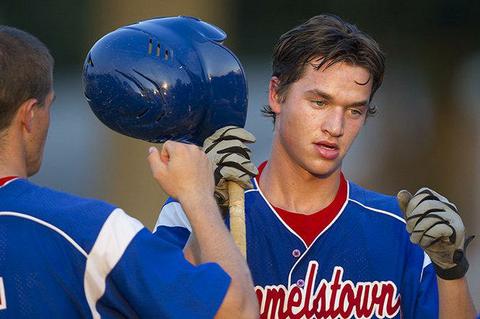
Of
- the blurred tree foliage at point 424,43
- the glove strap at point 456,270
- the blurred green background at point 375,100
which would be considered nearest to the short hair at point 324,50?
the glove strap at point 456,270

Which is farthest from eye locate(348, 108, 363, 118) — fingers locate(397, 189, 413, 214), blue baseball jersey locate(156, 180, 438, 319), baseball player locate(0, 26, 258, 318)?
baseball player locate(0, 26, 258, 318)

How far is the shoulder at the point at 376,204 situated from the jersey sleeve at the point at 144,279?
1.06 metres

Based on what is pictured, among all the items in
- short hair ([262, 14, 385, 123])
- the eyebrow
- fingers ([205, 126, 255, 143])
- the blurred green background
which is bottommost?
the blurred green background

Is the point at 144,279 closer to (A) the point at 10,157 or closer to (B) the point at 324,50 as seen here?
(A) the point at 10,157

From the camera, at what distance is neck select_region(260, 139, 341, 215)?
3.59m

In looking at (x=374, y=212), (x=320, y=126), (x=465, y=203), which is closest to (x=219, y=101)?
(x=320, y=126)

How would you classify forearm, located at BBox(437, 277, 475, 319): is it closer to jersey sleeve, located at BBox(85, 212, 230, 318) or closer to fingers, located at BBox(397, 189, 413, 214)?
fingers, located at BBox(397, 189, 413, 214)

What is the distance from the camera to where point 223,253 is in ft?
8.75

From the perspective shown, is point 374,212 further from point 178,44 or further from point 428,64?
point 428,64

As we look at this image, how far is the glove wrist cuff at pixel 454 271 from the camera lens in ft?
10.5

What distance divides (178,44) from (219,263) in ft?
2.35

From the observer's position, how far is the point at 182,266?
103 inches

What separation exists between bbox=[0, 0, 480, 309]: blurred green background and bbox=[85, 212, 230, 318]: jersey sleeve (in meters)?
5.90

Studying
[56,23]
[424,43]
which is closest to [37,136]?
[56,23]
